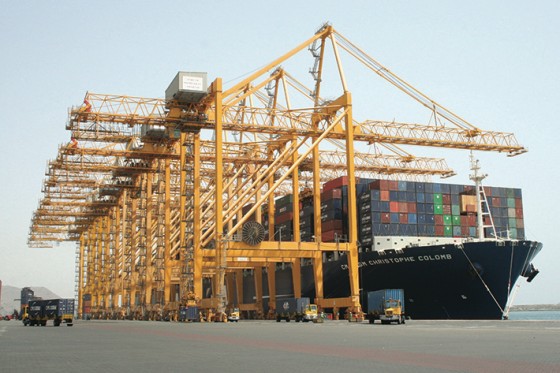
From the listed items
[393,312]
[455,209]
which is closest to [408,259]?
[393,312]

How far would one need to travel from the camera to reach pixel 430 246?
41.9m

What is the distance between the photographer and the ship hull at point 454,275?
129 ft

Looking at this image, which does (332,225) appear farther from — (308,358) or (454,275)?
(308,358)

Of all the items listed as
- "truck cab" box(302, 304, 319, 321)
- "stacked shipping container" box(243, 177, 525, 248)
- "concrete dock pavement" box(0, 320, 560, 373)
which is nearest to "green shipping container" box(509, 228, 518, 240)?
"stacked shipping container" box(243, 177, 525, 248)

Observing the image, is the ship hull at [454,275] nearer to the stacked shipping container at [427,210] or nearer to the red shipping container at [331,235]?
the stacked shipping container at [427,210]

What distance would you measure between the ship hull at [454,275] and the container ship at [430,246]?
2.4 inches

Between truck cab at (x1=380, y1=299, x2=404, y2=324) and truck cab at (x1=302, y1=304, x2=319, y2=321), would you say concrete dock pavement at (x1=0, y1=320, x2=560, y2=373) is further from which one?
truck cab at (x1=302, y1=304, x2=319, y2=321)

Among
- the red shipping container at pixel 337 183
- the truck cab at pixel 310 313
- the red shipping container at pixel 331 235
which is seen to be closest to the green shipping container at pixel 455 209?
the red shipping container at pixel 337 183

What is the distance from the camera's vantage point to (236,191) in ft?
200

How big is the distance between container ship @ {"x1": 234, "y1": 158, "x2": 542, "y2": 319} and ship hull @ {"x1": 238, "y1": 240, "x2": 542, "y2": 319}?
61 mm

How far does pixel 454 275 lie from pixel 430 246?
2404 mm

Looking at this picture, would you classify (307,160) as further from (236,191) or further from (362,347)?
(362,347)

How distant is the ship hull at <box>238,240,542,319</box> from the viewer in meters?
39.2

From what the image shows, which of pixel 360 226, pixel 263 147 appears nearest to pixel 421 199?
pixel 360 226
